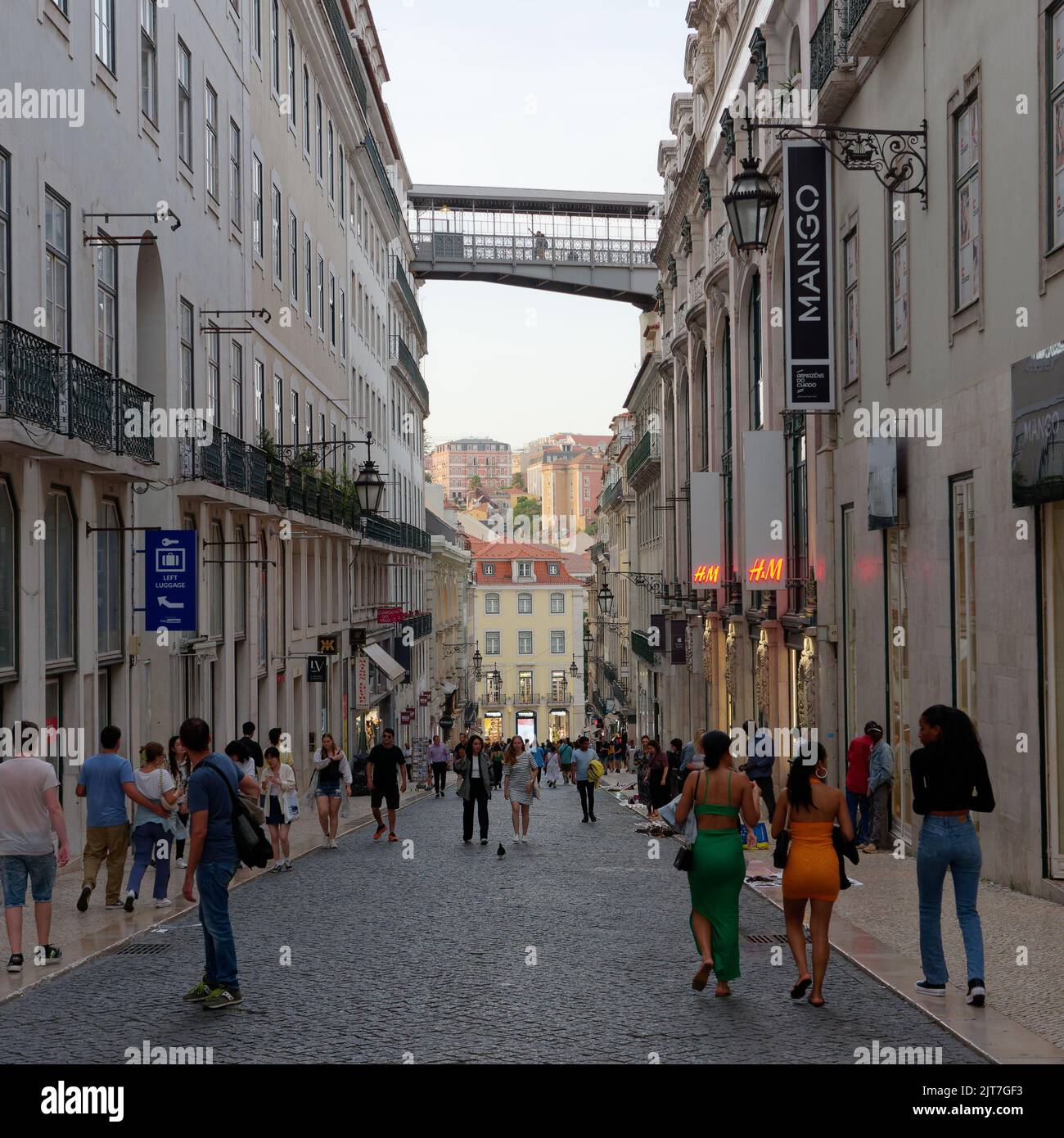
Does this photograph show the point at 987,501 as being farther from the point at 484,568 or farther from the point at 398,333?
the point at 484,568

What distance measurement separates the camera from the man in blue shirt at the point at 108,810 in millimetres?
12484

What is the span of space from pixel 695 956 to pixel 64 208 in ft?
36.4

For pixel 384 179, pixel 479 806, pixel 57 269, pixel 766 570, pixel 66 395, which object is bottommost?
pixel 479 806

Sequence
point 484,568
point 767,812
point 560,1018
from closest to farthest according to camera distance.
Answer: point 560,1018, point 767,812, point 484,568

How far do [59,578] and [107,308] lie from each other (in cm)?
402

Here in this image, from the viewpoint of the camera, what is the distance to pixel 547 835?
2227cm

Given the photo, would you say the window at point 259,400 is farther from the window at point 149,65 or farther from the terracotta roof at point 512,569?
the terracotta roof at point 512,569

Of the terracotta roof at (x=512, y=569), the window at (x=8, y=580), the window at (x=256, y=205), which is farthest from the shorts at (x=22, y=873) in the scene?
the terracotta roof at (x=512, y=569)

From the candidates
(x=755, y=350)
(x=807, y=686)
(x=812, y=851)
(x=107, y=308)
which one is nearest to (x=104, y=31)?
(x=107, y=308)

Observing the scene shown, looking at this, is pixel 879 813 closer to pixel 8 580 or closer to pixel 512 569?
pixel 8 580

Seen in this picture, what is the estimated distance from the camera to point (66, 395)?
15.2 metres

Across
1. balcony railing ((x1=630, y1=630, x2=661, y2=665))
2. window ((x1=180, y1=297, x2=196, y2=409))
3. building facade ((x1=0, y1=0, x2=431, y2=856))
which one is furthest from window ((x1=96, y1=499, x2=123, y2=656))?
balcony railing ((x1=630, y1=630, x2=661, y2=665))

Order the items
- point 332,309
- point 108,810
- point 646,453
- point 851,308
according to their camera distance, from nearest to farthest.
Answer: point 108,810 < point 851,308 < point 332,309 < point 646,453
